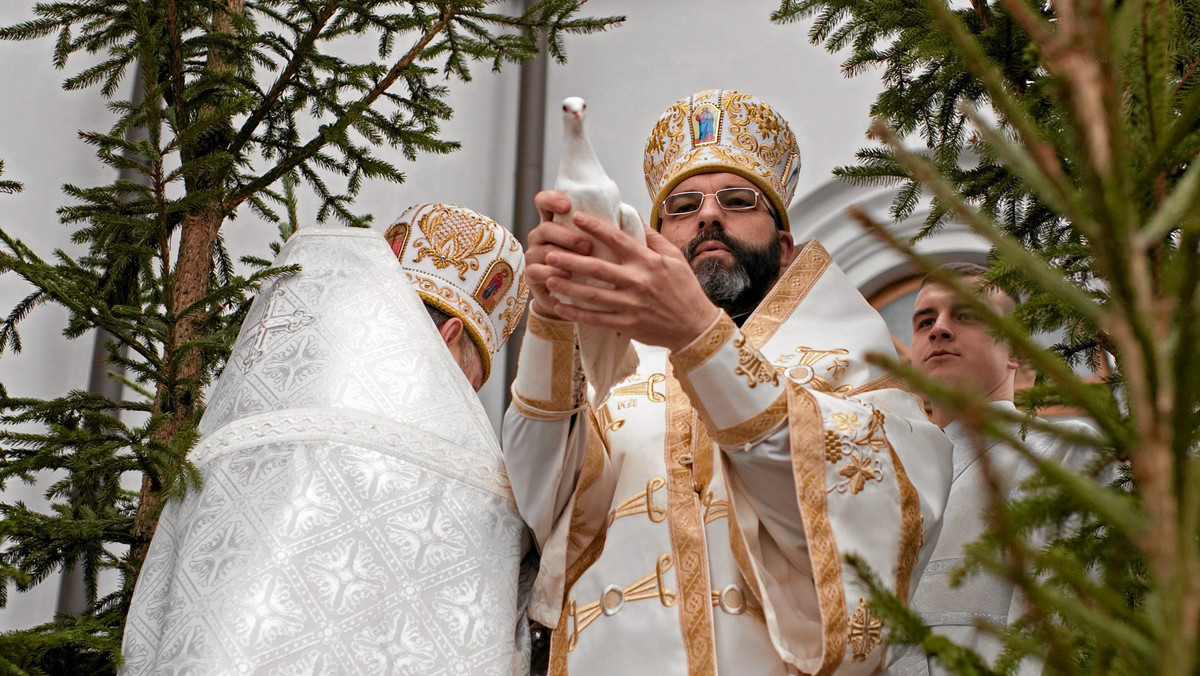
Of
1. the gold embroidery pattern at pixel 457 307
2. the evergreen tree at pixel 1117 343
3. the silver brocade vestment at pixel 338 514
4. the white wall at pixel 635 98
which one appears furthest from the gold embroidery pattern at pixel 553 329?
A: the white wall at pixel 635 98

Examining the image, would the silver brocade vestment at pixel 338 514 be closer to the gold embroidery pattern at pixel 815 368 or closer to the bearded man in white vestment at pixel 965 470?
the gold embroidery pattern at pixel 815 368

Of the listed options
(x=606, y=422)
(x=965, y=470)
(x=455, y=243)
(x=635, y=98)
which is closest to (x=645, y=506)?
(x=606, y=422)

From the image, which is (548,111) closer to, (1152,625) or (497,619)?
(497,619)

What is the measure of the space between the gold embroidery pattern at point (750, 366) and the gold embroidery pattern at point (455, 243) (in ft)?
3.25

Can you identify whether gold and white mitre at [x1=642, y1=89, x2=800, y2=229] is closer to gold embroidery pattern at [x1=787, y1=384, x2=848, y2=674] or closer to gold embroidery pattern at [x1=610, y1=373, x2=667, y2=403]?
gold embroidery pattern at [x1=610, y1=373, x2=667, y2=403]

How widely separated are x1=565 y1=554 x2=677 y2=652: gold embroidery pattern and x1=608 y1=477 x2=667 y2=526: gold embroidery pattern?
0.09m

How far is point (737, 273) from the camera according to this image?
2896mm

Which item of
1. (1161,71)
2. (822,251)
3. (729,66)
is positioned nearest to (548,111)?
(729,66)

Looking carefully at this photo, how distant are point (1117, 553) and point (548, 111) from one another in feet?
22.4

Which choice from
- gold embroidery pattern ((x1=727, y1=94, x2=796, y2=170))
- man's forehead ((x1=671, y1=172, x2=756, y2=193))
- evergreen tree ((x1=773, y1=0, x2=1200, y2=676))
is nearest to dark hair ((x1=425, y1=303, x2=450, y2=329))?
man's forehead ((x1=671, y1=172, x2=756, y2=193))

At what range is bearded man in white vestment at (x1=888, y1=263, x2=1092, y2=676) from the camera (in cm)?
300

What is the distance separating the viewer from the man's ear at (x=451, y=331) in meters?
2.90

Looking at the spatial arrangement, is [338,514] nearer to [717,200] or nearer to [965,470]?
[717,200]

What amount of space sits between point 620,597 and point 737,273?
88 centimetres
